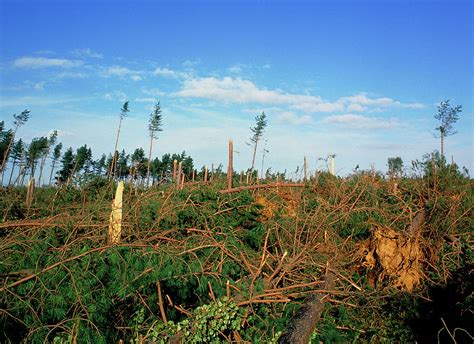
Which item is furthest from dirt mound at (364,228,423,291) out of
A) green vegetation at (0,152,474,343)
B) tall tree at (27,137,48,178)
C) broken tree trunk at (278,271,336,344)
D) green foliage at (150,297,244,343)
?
tall tree at (27,137,48,178)

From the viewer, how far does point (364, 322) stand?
542cm

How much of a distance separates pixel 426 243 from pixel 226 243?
12.8ft

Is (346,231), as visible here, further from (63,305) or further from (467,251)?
(63,305)

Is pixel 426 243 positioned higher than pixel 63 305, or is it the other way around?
pixel 426 243

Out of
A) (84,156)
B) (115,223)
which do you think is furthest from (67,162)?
(115,223)

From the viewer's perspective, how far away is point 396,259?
654cm

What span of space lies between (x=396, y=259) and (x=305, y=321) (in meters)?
2.89

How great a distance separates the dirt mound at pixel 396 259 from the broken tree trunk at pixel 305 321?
1503mm

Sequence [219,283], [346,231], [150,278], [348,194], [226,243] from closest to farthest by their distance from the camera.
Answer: [150,278], [219,283], [226,243], [346,231], [348,194]

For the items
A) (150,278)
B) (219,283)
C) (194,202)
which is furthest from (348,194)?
(150,278)

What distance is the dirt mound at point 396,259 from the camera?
6500 millimetres

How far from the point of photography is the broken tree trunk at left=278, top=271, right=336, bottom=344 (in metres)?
4.01

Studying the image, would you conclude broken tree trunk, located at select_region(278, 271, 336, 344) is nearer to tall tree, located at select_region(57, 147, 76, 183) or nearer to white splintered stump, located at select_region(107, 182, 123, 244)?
white splintered stump, located at select_region(107, 182, 123, 244)

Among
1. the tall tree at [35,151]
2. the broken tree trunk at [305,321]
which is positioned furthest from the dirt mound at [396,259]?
the tall tree at [35,151]
